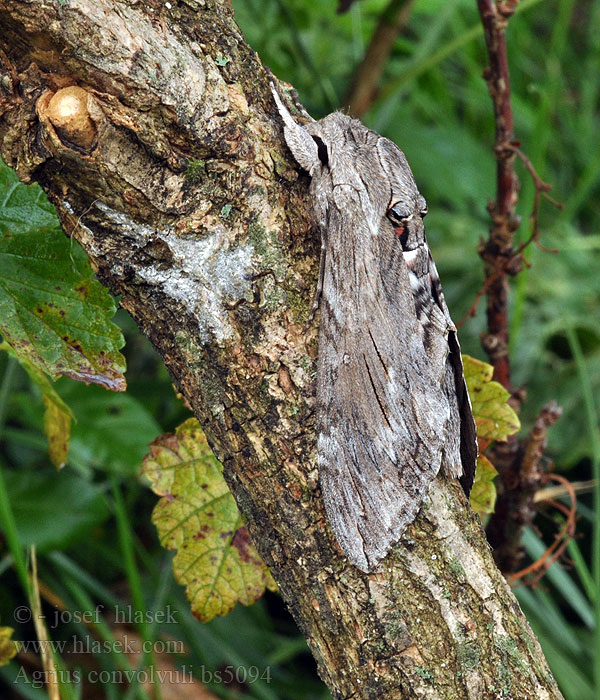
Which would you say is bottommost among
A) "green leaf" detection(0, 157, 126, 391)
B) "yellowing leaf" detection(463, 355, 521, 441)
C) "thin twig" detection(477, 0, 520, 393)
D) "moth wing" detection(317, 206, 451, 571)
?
"green leaf" detection(0, 157, 126, 391)

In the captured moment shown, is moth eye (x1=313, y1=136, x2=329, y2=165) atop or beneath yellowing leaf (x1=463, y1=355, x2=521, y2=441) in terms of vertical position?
atop

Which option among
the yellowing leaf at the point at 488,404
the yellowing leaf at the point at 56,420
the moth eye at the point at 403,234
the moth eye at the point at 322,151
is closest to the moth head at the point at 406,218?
the moth eye at the point at 403,234

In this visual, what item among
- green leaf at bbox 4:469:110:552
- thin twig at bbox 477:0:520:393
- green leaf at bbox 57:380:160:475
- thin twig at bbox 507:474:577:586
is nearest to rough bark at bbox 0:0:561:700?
thin twig at bbox 507:474:577:586

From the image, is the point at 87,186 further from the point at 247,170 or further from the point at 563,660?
the point at 563,660

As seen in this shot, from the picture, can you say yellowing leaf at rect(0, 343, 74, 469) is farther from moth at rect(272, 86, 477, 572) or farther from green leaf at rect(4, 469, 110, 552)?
green leaf at rect(4, 469, 110, 552)

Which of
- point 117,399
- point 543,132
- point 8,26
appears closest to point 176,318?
point 8,26

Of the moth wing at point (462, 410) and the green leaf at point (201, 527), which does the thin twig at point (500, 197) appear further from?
the green leaf at point (201, 527)
